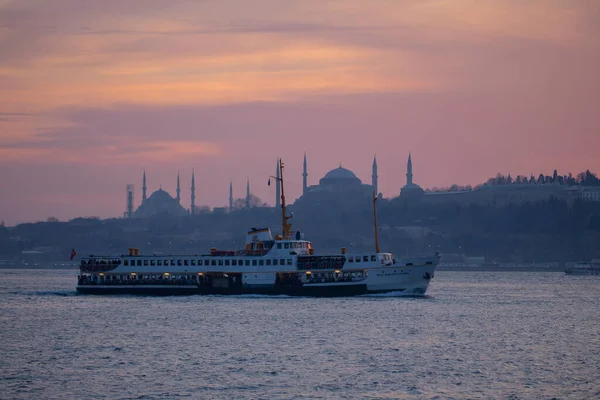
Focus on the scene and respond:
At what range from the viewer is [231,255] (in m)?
91.4

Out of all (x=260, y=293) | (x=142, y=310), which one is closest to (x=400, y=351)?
(x=142, y=310)

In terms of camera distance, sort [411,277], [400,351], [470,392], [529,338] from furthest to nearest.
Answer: [411,277], [529,338], [400,351], [470,392]

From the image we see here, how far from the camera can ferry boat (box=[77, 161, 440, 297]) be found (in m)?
87.7

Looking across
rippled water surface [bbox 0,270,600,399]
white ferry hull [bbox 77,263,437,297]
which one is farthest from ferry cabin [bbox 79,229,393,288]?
rippled water surface [bbox 0,270,600,399]

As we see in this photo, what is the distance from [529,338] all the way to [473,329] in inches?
185

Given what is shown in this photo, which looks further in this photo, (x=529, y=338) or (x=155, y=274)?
(x=155, y=274)

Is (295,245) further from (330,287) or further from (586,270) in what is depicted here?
(586,270)

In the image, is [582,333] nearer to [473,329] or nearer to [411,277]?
[473,329]

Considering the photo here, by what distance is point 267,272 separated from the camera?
89.9m

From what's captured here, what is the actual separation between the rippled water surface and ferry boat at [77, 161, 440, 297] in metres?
1.42

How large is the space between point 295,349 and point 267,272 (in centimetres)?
3135

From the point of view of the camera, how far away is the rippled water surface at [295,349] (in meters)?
47.7

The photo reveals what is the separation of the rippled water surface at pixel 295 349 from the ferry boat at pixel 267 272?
1.42m

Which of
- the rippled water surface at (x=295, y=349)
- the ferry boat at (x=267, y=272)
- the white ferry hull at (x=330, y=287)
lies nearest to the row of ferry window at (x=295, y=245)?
the ferry boat at (x=267, y=272)
